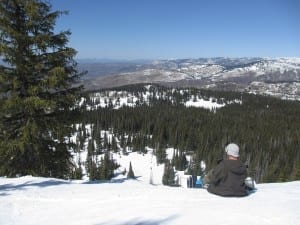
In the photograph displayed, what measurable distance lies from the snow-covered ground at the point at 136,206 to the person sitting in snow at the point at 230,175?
10.7 inches

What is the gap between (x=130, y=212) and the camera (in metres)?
7.95

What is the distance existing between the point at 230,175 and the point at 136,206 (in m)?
2.78

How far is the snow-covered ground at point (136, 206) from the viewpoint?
7047 millimetres

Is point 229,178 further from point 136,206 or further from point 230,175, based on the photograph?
point 136,206

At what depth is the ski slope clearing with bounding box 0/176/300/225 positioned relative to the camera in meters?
7.05

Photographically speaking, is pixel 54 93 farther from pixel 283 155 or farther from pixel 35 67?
pixel 283 155

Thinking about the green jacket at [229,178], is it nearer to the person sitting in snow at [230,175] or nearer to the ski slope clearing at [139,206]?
the person sitting in snow at [230,175]

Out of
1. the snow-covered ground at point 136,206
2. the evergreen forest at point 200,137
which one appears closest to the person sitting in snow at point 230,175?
the snow-covered ground at point 136,206

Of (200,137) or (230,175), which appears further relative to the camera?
(200,137)

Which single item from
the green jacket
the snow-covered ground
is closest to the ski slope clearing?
the snow-covered ground

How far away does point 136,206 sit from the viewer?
27.8 ft

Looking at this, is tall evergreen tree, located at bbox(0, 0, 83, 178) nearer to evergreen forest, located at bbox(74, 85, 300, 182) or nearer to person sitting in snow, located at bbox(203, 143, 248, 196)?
person sitting in snow, located at bbox(203, 143, 248, 196)

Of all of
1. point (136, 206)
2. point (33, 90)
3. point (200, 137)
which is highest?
point (33, 90)

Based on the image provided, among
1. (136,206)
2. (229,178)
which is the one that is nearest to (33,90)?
(136,206)
